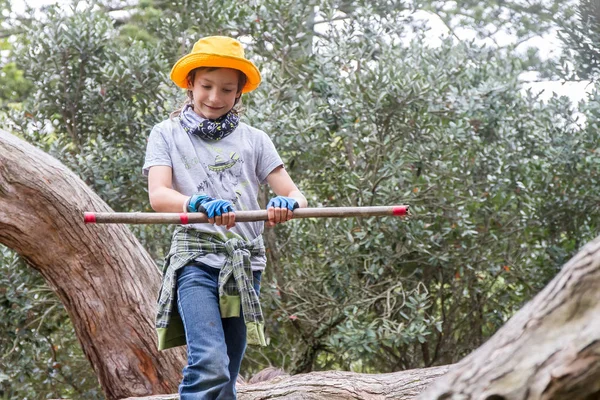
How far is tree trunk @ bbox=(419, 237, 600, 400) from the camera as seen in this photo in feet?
5.57

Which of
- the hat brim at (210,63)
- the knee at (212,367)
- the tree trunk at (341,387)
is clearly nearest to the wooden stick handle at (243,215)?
the knee at (212,367)

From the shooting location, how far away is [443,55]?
20.4 ft

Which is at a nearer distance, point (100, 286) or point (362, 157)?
point (100, 286)

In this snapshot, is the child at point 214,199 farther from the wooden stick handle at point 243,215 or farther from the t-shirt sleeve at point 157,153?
the wooden stick handle at point 243,215

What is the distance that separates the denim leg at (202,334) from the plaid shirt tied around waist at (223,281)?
42 mm

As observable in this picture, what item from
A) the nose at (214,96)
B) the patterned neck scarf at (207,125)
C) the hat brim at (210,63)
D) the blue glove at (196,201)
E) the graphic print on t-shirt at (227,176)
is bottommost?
the blue glove at (196,201)

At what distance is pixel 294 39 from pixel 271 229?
1.39 metres

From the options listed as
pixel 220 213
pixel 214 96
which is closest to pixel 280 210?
pixel 220 213

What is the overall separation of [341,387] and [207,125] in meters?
1.53

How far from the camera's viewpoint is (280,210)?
311cm

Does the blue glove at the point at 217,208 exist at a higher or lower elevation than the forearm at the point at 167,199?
lower

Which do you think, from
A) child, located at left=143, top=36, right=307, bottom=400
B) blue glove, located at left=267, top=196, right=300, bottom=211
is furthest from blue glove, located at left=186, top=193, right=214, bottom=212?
blue glove, located at left=267, top=196, right=300, bottom=211

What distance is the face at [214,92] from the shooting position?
344cm

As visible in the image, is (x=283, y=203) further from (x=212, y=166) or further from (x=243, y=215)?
(x=212, y=166)
